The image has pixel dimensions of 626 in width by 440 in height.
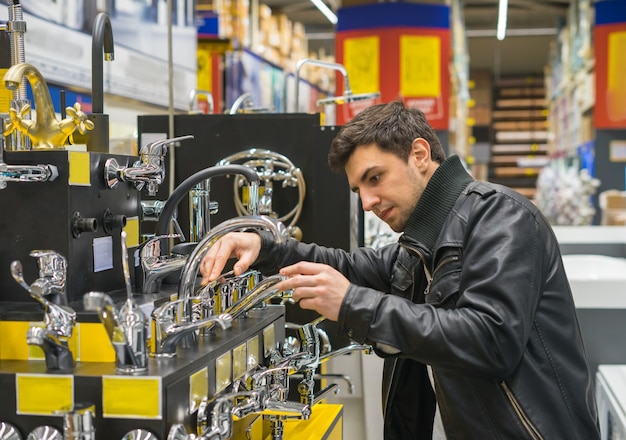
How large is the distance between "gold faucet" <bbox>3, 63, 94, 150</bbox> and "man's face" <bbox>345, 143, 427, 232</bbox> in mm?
608

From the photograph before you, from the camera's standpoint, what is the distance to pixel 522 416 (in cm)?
169

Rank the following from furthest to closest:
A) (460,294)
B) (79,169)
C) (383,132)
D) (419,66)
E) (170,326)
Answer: (419,66), (383,132), (460,294), (79,169), (170,326)

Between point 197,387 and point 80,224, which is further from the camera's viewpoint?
point 80,224

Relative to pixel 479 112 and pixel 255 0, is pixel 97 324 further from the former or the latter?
pixel 479 112

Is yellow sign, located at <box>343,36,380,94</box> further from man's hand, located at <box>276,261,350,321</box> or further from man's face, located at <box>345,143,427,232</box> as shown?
man's hand, located at <box>276,261,350,321</box>

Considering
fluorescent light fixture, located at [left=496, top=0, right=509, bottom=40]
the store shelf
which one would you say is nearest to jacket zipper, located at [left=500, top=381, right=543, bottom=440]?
fluorescent light fixture, located at [left=496, top=0, right=509, bottom=40]

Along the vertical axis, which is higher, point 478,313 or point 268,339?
point 478,313

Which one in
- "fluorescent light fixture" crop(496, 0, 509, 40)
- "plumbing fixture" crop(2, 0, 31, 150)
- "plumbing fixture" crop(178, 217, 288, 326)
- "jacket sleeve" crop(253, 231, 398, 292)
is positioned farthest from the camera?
"fluorescent light fixture" crop(496, 0, 509, 40)

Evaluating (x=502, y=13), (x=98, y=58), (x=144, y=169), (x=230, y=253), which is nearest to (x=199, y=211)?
(x=230, y=253)

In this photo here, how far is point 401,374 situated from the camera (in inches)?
80.8

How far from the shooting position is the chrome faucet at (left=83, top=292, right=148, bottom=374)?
1.35m

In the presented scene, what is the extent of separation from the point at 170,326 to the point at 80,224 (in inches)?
10.8

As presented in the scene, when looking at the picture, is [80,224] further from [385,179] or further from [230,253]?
[385,179]

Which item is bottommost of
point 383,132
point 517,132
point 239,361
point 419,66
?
point 239,361
